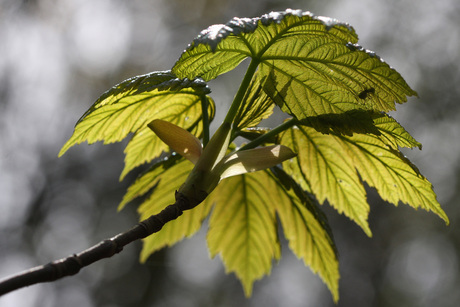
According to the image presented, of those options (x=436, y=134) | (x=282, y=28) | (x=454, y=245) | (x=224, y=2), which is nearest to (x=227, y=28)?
(x=282, y=28)

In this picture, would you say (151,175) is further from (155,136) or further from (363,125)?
(363,125)

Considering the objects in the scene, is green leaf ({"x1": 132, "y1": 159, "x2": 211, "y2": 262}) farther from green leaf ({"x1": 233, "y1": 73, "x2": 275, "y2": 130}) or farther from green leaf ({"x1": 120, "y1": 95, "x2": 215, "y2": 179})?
green leaf ({"x1": 233, "y1": 73, "x2": 275, "y2": 130})

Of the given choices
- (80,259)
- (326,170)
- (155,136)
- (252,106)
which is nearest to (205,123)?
(252,106)

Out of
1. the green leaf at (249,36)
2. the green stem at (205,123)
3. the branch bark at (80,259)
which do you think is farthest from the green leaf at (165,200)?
the branch bark at (80,259)

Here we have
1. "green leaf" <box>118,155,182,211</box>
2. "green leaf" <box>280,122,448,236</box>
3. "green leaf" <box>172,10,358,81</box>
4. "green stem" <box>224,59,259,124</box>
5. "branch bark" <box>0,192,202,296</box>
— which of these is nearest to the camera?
"branch bark" <box>0,192,202,296</box>

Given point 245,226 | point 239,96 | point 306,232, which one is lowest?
point 306,232

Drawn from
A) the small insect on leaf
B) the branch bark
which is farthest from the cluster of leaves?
the branch bark

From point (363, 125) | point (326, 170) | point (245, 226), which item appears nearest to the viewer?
point (363, 125)

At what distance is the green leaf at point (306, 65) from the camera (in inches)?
27.8

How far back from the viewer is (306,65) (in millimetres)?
796

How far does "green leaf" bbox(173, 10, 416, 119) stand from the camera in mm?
706

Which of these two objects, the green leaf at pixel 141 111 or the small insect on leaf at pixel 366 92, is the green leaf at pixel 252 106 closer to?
the green leaf at pixel 141 111

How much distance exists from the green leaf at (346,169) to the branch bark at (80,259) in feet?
1.51

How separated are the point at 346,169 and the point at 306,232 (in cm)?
23
